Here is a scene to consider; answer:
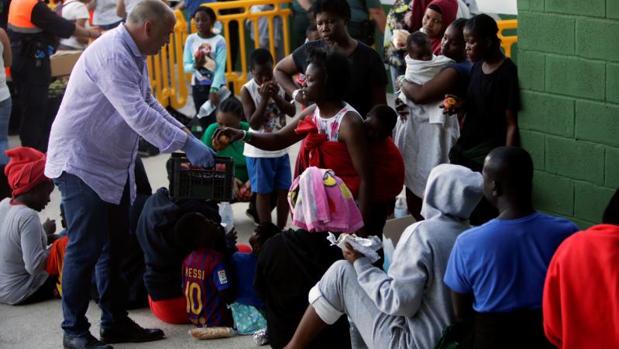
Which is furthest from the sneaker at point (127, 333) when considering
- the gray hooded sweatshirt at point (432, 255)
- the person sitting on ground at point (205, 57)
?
the person sitting on ground at point (205, 57)

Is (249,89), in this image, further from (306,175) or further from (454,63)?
(306,175)

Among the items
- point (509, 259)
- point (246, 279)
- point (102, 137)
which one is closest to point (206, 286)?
point (246, 279)

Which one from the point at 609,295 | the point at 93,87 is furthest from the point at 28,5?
the point at 609,295

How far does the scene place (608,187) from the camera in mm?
5676

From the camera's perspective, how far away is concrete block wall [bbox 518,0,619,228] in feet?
18.3

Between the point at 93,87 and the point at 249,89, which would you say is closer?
the point at 93,87

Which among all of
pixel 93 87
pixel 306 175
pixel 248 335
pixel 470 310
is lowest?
pixel 248 335

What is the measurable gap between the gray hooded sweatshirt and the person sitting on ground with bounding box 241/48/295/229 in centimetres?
301

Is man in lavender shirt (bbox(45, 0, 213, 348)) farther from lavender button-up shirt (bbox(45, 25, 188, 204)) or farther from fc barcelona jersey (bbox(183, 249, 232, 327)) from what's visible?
fc barcelona jersey (bbox(183, 249, 232, 327))

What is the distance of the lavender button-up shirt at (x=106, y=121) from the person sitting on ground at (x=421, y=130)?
173 cm

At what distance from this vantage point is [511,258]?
446 centimetres

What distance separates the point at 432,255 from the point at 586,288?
85 cm

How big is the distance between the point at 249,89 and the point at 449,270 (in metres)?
3.85

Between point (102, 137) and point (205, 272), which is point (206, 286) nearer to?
point (205, 272)
